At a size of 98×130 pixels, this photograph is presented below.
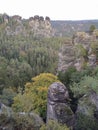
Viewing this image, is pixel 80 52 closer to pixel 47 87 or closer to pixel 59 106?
pixel 47 87

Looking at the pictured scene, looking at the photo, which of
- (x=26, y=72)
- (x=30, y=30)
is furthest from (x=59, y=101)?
(x=30, y=30)

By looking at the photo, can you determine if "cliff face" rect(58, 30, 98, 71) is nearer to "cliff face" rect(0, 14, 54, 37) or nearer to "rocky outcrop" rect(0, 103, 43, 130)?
"rocky outcrop" rect(0, 103, 43, 130)

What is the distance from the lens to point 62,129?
69.0 feet

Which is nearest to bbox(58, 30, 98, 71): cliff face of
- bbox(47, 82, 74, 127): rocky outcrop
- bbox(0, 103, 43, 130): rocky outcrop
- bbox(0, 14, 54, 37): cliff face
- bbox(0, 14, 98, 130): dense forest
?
bbox(0, 14, 98, 130): dense forest

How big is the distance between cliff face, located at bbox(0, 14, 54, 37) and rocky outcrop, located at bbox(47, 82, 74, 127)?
102695 mm

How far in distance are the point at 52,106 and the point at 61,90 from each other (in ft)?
5.60

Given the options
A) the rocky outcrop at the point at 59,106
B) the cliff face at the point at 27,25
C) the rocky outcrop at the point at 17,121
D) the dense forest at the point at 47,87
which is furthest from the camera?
the cliff face at the point at 27,25

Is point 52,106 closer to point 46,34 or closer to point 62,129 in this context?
point 62,129

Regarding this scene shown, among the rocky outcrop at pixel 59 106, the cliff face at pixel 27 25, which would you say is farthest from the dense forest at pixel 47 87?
the cliff face at pixel 27 25

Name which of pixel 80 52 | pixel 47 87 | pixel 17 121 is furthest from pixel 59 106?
pixel 80 52

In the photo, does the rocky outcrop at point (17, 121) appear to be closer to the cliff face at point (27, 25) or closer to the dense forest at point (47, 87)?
the dense forest at point (47, 87)

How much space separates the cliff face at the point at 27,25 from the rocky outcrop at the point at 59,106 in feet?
337

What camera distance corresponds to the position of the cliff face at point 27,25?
13262 cm

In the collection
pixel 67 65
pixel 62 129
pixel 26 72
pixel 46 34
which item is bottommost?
pixel 46 34
